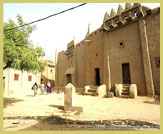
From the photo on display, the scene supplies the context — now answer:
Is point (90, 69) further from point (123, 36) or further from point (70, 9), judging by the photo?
point (70, 9)

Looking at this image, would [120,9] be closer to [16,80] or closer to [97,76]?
[97,76]

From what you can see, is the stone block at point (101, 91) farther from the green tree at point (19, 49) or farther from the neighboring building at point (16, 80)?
the neighboring building at point (16, 80)

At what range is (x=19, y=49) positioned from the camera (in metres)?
6.62

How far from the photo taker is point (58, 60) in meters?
26.4

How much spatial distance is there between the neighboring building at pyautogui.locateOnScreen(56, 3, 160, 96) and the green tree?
825 centimetres

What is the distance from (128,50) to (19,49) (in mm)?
10223

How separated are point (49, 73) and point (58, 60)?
6582 millimetres

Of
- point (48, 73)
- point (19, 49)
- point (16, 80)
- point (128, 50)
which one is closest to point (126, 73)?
point (128, 50)

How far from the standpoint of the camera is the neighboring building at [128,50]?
1003 cm

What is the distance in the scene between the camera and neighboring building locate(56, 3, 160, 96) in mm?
10031

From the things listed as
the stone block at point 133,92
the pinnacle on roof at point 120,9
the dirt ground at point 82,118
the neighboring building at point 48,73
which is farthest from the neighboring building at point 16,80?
the stone block at point 133,92

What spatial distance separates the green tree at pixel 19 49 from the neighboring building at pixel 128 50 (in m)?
8.25

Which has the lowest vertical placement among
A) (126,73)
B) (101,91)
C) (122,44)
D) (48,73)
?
(101,91)

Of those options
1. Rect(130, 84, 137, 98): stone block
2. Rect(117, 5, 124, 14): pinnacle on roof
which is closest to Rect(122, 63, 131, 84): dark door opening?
Rect(130, 84, 137, 98): stone block
